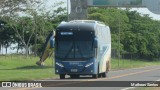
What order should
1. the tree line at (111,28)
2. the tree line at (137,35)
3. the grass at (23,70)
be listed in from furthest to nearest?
the tree line at (137,35) → the tree line at (111,28) → the grass at (23,70)

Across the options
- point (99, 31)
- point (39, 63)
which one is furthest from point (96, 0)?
point (99, 31)

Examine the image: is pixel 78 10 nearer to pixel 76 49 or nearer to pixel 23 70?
pixel 23 70

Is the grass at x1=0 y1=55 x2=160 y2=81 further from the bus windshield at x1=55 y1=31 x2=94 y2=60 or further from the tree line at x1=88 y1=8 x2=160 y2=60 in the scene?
the tree line at x1=88 y1=8 x2=160 y2=60

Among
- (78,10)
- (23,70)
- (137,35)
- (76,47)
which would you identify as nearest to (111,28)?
(137,35)

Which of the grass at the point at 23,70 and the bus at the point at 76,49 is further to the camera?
the grass at the point at 23,70

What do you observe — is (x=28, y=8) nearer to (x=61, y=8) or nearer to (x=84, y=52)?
(x=84, y=52)

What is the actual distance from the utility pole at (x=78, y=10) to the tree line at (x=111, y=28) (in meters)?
5.56

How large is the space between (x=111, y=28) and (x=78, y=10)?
3201 cm

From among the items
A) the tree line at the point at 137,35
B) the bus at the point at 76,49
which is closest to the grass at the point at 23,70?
the bus at the point at 76,49

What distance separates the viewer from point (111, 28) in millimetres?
97375

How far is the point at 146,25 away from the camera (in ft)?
405

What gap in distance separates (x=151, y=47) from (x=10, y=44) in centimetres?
3259

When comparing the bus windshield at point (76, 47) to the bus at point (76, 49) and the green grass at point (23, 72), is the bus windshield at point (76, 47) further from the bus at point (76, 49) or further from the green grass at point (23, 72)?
the green grass at point (23, 72)

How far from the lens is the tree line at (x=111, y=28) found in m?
89.3
